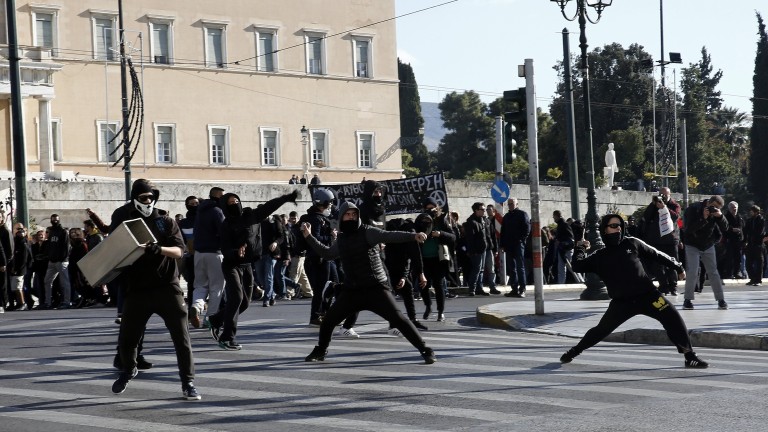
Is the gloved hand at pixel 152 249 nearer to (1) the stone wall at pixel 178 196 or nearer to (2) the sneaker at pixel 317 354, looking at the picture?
(2) the sneaker at pixel 317 354

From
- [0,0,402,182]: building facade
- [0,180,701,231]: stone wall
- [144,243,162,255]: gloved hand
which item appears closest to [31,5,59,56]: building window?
[0,0,402,182]: building facade

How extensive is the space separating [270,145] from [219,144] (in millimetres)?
3225

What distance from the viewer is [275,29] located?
71875 millimetres

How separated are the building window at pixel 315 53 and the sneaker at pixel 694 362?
61182mm

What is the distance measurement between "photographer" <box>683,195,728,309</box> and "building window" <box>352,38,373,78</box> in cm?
5583

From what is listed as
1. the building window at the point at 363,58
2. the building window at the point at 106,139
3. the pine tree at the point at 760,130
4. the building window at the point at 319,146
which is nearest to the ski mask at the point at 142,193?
the building window at the point at 106,139

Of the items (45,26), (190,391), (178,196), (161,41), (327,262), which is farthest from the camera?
(161,41)

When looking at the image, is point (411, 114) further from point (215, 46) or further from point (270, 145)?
point (215, 46)

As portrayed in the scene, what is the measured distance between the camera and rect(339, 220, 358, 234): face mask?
1405cm

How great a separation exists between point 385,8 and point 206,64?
456 inches

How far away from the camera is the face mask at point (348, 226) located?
14.0 metres

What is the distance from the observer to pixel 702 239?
20.2 m

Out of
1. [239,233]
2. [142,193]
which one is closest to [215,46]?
[239,233]

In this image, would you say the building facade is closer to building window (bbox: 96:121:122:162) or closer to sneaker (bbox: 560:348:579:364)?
building window (bbox: 96:121:122:162)
